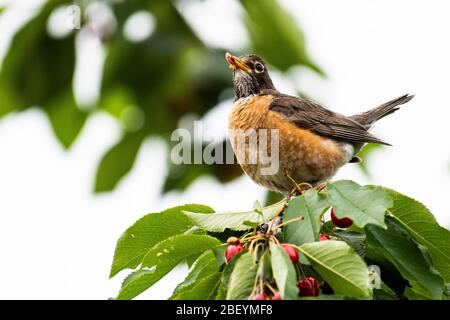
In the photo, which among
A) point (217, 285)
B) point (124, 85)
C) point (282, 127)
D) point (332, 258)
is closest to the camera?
point (332, 258)

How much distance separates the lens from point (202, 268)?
3.22 metres

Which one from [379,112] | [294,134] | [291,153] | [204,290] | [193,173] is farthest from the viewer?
[193,173]

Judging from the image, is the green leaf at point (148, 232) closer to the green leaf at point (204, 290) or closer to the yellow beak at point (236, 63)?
the green leaf at point (204, 290)

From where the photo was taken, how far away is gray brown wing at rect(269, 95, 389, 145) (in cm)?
592

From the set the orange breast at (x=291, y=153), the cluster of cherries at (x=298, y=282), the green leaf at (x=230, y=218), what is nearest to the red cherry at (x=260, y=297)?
the cluster of cherries at (x=298, y=282)

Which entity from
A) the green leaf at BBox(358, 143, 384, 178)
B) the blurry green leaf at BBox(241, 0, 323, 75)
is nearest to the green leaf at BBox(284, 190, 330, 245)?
the blurry green leaf at BBox(241, 0, 323, 75)

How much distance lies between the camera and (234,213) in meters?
3.31

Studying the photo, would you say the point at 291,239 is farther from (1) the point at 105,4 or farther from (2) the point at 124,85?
(1) the point at 105,4

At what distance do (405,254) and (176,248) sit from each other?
3.23ft

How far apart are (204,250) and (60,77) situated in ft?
13.4

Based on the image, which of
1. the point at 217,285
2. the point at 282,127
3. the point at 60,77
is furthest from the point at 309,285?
the point at 60,77

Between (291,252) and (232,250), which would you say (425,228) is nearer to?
(291,252)

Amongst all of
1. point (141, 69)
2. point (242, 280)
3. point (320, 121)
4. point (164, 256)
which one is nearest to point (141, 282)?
point (164, 256)

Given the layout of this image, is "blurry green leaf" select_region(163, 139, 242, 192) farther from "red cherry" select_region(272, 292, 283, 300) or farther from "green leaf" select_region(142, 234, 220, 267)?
"red cherry" select_region(272, 292, 283, 300)
